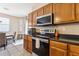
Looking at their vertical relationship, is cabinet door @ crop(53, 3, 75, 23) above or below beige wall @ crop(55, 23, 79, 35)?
above

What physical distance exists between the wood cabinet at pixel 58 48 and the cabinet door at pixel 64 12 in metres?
0.64

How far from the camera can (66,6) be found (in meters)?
2.60

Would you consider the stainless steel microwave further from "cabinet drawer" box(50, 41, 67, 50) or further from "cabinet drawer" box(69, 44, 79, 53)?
"cabinet drawer" box(69, 44, 79, 53)

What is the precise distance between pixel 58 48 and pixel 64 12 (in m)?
0.93

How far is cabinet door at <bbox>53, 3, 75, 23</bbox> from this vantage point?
7.95ft

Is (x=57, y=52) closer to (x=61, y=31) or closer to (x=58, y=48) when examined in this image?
(x=58, y=48)

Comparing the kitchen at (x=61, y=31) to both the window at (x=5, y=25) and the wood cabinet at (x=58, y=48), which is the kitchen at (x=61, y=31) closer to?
the wood cabinet at (x=58, y=48)

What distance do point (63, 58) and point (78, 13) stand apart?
1.65 meters

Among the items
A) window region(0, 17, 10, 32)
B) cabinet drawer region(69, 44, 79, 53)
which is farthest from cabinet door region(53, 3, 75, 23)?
window region(0, 17, 10, 32)

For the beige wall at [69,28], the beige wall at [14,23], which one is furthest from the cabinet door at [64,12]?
the beige wall at [14,23]

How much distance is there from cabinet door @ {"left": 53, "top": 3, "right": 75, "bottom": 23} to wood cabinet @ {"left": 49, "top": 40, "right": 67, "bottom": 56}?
25.0 inches

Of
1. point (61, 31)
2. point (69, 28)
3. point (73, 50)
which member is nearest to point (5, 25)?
point (61, 31)

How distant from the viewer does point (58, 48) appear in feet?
7.52

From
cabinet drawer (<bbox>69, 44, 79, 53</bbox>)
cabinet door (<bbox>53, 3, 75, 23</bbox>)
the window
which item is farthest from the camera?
the window
